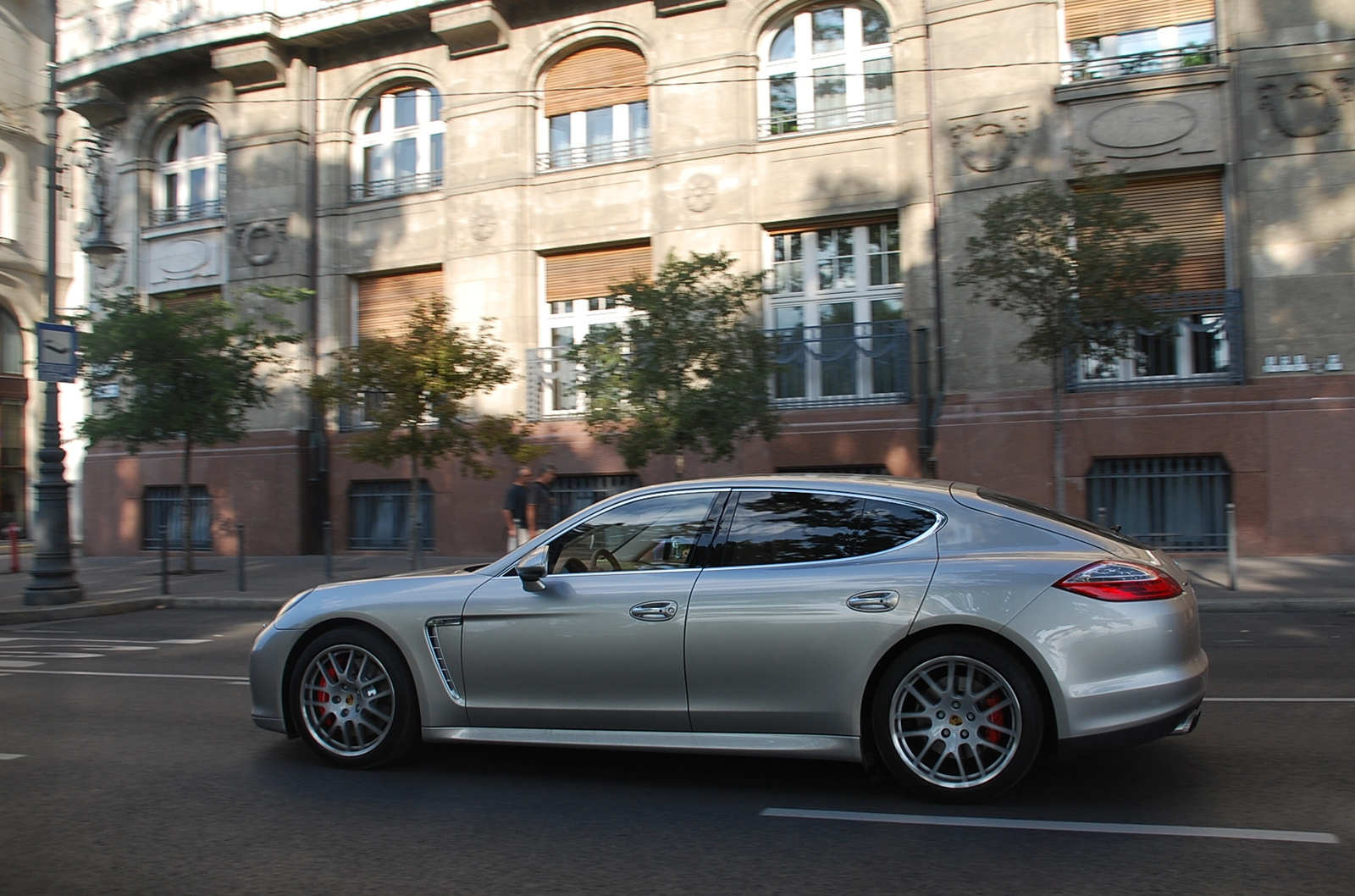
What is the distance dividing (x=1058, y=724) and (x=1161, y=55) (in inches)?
574

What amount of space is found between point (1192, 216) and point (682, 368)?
8.25 meters

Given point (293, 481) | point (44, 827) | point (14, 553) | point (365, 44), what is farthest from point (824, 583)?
point (14, 553)

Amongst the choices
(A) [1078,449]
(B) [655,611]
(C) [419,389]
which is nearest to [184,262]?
(C) [419,389]

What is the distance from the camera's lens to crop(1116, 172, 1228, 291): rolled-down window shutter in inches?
615

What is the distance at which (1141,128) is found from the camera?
15609 mm

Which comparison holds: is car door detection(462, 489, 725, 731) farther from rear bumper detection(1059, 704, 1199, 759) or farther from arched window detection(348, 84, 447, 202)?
arched window detection(348, 84, 447, 202)

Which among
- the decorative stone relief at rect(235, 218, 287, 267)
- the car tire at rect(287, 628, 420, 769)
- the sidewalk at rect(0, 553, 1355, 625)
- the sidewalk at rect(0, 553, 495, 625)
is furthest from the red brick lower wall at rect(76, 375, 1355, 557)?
the car tire at rect(287, 628, 420, 769)

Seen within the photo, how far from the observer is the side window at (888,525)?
189 inches

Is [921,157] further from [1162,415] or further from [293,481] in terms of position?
[293,481]

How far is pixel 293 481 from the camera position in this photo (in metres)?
20.5

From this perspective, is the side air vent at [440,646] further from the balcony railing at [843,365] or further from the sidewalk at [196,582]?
the balcony railing at [843,365]

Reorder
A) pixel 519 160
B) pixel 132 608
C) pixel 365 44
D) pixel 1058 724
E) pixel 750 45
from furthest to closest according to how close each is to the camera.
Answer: pixel 365 44, pixel 519 160, pixel 750 45, pixel 132 608, pixel 1058 724

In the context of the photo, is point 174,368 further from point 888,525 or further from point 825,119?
point 888,525

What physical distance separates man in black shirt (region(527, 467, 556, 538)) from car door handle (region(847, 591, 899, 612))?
10251 millimetres
